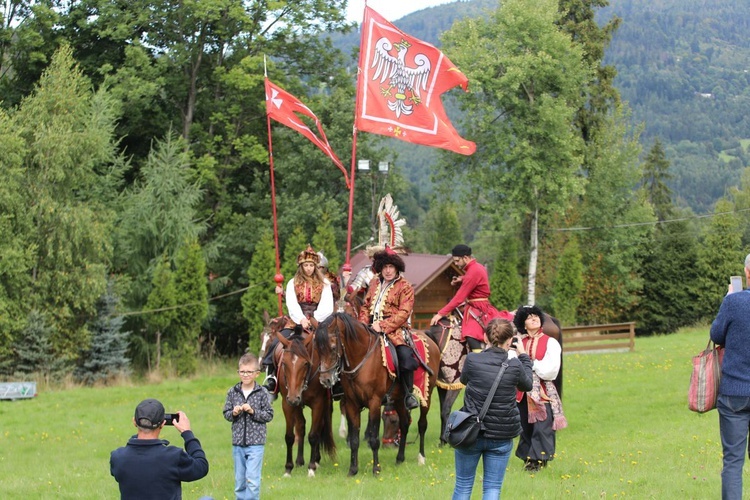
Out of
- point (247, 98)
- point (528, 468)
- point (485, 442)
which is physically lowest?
point (528, 468)

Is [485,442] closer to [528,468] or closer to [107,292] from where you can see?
[528,468]

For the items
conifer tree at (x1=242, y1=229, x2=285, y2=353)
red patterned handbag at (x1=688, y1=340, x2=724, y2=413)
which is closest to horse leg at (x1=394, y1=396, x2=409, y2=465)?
red patterned handbag at (x1=688, y1=340, x2=724, y2=413)

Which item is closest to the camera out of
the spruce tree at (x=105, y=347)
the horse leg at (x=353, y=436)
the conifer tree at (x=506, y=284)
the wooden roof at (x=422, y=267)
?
the horse leg at (x=353, y=436)

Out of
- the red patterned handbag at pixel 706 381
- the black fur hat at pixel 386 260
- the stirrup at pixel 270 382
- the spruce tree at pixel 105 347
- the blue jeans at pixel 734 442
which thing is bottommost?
the spruce tree at pixel 105 347

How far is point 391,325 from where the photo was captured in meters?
12.1

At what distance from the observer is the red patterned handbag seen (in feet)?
25.9

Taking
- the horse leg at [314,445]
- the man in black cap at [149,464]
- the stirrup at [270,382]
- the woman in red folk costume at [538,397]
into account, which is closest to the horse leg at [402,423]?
the horse leg at [314,445]

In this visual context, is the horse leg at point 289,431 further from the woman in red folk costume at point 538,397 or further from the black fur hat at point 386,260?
the woman in red folk costume at point 538,397

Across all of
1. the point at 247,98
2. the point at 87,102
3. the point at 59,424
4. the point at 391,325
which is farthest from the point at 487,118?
the point at 391,325

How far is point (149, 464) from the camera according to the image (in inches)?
221

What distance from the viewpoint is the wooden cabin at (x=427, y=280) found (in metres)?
32.1

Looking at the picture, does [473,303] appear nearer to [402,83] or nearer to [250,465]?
[402,83]

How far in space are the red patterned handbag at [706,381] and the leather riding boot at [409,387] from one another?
4887 millimetres

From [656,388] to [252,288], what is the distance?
1648 cm
